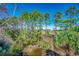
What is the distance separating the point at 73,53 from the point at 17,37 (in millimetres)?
484

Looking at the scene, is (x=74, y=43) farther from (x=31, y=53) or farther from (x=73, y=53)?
A: (x=31, y=53)

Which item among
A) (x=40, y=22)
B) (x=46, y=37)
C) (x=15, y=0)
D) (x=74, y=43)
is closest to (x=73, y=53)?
(x=74, y=43)

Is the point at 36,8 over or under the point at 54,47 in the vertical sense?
over

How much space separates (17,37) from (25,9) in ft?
0.81

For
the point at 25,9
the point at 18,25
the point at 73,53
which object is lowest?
the point at 73,53

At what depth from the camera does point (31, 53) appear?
150cm

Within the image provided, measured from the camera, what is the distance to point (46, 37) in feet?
4.96

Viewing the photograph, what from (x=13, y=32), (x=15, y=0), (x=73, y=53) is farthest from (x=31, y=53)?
(x=15, y=0)

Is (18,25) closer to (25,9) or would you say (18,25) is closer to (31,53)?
(25,9)

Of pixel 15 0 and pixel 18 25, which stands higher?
pixel 15 0

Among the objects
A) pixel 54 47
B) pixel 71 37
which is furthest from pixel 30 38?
pixel 71 37

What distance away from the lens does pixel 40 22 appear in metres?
1.53

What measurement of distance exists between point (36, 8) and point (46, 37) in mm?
260

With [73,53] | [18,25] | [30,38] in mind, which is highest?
[18,25]
